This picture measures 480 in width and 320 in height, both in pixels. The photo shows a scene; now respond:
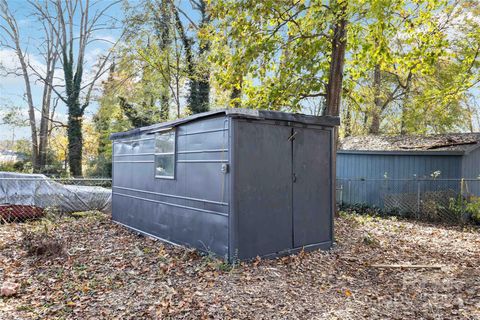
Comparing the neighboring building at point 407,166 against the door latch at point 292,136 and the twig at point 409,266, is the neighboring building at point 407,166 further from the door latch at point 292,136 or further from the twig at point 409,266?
the door latch at point 292,136

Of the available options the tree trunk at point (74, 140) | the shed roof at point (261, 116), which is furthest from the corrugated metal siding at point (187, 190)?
the tree trunk at point (74, 140)

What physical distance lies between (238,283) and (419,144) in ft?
34.5

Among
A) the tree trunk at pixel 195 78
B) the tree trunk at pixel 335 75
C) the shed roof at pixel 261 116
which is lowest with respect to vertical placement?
the shed roof at pixel 261 116

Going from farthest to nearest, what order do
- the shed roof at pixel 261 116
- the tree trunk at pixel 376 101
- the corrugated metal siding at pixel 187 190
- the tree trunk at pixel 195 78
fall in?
1. the tree trunk at pixel 376 101
2. the tree trunk at pixel 195 78
3. the corrugated metal siding at pixel 187 190
4. the shed roof at pixel 261 116

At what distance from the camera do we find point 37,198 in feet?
30.0

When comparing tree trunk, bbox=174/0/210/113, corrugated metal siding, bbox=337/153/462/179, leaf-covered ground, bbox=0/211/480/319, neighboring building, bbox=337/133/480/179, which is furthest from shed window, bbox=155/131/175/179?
tree trunk, bbox=174/0/210/113

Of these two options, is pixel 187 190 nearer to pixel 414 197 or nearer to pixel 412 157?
pixel 414 197

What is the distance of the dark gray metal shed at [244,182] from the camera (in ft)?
16.7

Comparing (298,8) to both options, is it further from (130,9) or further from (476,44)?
(130,9)

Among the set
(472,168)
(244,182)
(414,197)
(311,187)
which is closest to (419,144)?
(472,168)

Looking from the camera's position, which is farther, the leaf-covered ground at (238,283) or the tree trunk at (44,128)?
the tree trunk at (44,128)

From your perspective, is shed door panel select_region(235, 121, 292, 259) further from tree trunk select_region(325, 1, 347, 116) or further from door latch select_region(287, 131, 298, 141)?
tree trunk select_region(325, 1, 347, 116)

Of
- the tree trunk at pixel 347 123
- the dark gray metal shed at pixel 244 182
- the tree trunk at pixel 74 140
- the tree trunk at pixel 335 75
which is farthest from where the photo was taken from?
the tree trunk at pixel 347 123

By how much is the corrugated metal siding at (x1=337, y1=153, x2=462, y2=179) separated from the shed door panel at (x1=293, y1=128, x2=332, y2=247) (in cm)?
697
